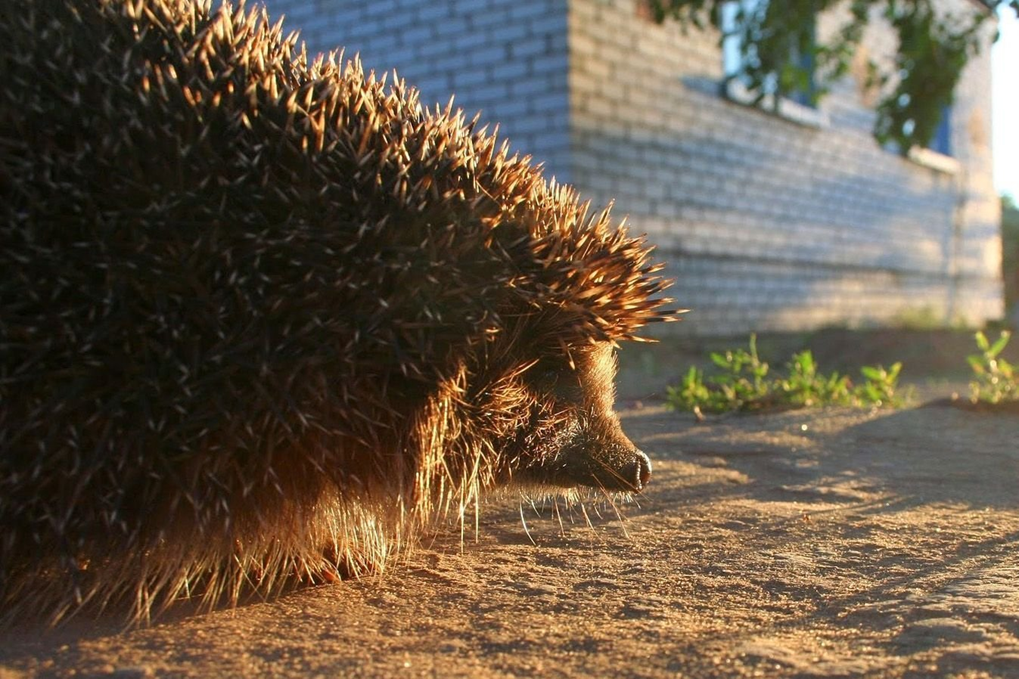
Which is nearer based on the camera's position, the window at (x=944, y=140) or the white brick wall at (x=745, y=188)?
the white brick wall at (x=745, y=188)

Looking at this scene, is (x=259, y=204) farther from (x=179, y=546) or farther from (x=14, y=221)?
(x=179, y=546)

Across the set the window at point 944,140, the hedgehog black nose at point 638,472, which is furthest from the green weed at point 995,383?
the window at point 944,140

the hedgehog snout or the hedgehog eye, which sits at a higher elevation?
the hedgehog eye

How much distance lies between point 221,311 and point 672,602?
134 centimetres

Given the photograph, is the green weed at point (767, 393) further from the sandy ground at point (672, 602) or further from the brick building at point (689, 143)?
the brick building at point (689, 143)

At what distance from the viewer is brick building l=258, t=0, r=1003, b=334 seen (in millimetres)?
10188

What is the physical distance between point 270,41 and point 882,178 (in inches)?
624

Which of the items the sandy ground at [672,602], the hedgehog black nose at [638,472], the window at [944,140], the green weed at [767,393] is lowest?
the sandy ground at [672,602]

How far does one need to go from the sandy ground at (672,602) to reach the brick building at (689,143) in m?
6.07

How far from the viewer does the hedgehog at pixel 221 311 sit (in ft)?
7.76

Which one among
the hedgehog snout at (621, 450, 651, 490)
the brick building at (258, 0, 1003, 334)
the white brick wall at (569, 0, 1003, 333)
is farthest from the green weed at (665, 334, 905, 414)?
the white brick wall at (569, 0, 1003, 333)

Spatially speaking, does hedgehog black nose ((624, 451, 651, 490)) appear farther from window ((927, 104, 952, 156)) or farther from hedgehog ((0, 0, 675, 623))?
window ((927, 104, 952, 156))

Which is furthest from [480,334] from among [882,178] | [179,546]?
[882,178]

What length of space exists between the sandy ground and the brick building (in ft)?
19.9
